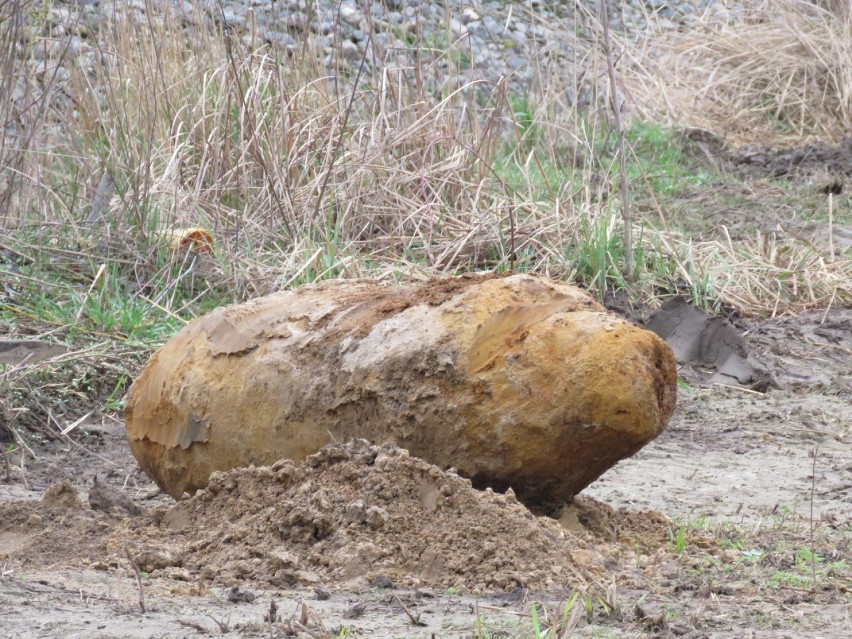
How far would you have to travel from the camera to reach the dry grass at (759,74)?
33.1ft

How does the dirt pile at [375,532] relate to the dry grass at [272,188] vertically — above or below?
above

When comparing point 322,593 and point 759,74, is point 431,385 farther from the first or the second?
point 759,74

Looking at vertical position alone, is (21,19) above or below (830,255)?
above

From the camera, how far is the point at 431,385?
275 centimetres

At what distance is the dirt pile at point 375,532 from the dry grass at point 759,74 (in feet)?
25.8

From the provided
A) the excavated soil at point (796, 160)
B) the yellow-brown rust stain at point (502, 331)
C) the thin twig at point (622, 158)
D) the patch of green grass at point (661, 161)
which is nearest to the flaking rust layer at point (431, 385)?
the yellow-brown rust stain at point (502, 331)

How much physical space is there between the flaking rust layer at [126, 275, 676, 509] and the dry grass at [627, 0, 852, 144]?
7504mm

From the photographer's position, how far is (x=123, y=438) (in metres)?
4.24

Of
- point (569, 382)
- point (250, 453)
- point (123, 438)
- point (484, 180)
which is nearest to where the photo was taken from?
point (569, 382)

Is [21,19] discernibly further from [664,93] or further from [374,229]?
[664,93]

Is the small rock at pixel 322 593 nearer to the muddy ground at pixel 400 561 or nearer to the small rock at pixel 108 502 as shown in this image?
the muddy ground at pixel 400 561

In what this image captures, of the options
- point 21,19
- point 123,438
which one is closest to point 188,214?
point 21,19

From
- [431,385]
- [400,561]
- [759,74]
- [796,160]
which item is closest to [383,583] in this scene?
[400,561]

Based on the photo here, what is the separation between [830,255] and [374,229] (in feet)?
7.97
